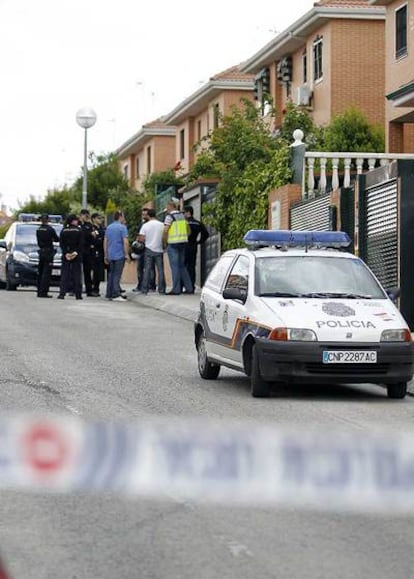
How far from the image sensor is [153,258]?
1246 inches

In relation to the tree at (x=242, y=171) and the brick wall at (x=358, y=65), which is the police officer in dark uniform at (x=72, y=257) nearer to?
the tree at (x=242, y=171)

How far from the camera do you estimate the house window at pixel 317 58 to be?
4638 cm

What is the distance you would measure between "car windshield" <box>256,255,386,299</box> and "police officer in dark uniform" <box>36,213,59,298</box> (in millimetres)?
16053

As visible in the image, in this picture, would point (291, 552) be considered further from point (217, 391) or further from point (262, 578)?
point (217, 391)

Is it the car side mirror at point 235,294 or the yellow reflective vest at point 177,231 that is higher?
the yellow reflective vest at point 177,231

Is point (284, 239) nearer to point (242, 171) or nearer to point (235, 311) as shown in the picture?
point (235, 311)

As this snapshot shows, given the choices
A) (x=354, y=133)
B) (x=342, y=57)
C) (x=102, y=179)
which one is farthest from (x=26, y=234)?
(x=102, y=179)

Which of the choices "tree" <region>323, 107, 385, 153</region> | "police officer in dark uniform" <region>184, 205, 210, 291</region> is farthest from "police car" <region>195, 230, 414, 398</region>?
"tree" <region>323, 107, 385, 153</region>

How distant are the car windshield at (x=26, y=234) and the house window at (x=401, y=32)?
9.72m

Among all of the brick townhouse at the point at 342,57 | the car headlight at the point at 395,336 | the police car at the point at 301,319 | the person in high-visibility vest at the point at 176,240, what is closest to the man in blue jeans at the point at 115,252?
the person in high-visibility vest at the point at 176,240

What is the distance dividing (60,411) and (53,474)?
5.24 metres

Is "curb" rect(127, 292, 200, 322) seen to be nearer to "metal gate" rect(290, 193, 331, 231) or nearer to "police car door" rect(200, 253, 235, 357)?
"metal gate" rect(290, 193, 331, 231)

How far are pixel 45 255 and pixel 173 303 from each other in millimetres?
4127

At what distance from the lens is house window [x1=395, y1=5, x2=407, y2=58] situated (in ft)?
122
